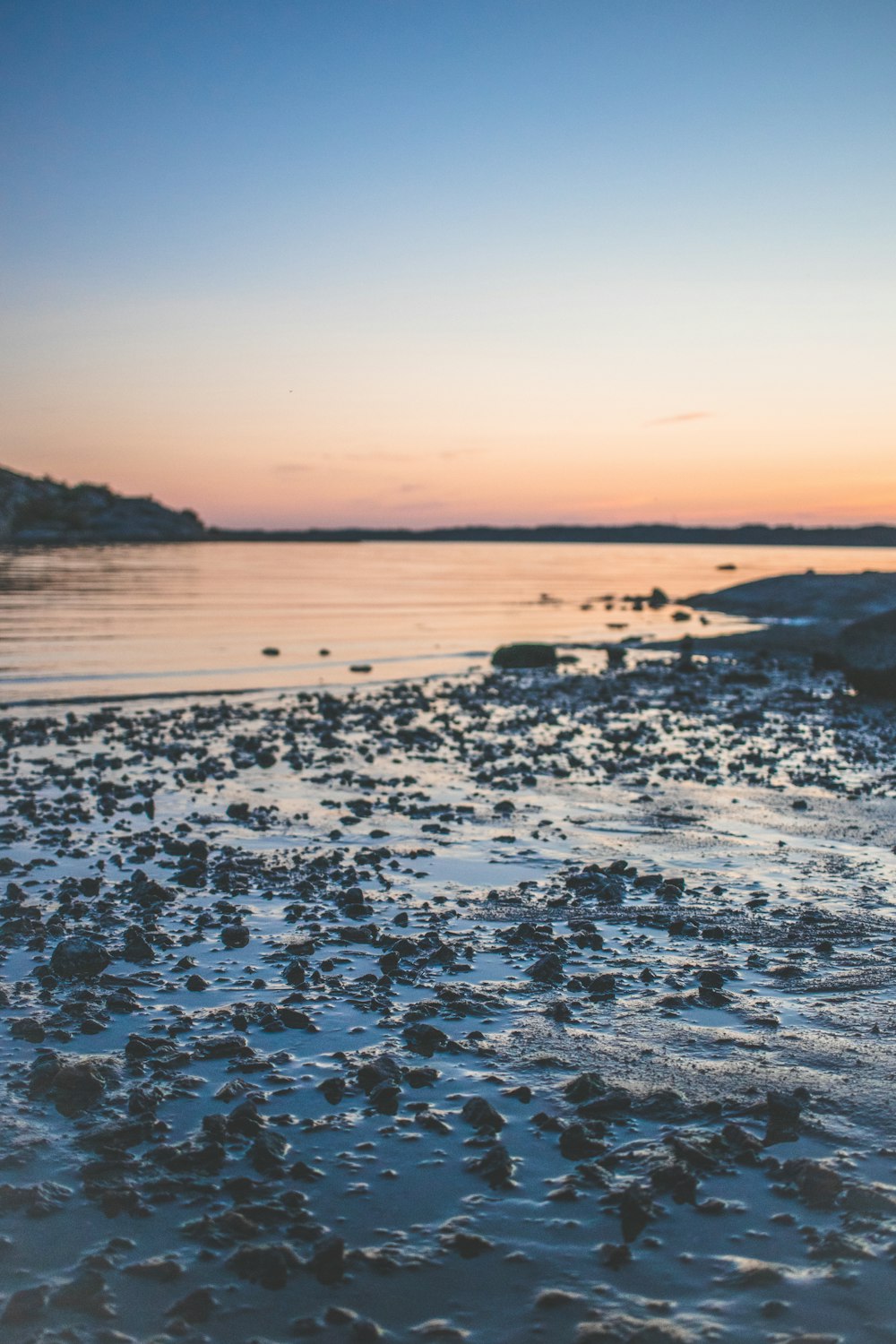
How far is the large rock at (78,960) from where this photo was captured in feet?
28.6

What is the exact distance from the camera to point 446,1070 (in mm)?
7184

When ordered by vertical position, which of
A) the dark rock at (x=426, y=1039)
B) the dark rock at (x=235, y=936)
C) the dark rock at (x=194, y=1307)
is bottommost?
the dark rock at (x=194, y=1307)

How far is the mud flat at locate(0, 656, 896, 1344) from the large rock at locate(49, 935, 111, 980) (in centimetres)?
3

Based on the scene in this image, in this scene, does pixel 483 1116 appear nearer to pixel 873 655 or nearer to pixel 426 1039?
pixel 426 1039

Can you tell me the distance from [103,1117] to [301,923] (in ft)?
12.5

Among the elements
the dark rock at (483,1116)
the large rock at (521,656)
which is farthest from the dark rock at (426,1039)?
the large rock at (521,656)

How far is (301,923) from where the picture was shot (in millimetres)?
10188

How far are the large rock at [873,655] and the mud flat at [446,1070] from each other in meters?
16.2

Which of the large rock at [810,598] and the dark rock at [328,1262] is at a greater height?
the large rock at [810,598]

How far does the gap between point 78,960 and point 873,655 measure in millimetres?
26922

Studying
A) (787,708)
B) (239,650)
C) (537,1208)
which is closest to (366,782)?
(537,1208)

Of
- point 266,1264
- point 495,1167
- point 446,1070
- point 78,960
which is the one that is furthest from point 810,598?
point 266,1264

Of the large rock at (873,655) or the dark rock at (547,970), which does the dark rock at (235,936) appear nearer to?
the dark rock at (547,970)

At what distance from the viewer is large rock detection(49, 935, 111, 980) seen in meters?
8.70
